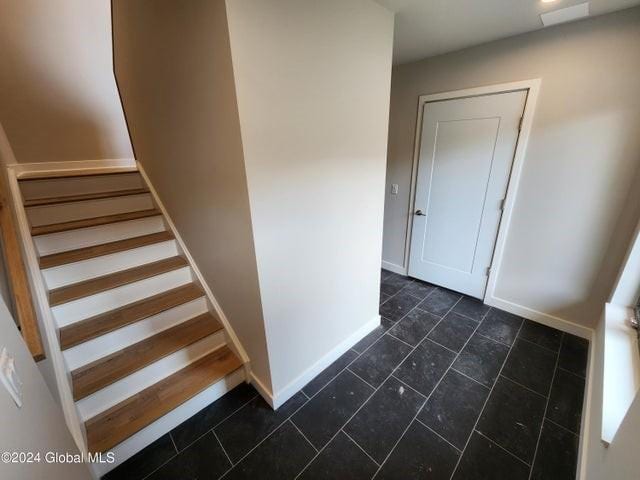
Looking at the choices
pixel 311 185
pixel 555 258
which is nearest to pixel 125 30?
pixel 311 185

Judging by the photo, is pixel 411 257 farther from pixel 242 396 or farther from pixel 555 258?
pixel 242 396

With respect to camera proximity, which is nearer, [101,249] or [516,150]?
[101,249]

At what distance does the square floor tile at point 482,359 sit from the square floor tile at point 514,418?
0.28 feet

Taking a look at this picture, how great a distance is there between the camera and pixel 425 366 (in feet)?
6.30

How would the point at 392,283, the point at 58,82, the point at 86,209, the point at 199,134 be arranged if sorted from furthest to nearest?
1. the point at 392,283
2. the point at 58,82
3. the point at 86,209
4. the point at 199,134

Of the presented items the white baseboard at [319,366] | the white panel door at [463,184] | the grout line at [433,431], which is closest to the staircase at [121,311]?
the white baseboard at [319,366]

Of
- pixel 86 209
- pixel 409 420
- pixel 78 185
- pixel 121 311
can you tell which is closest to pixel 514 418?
pixel 409 420

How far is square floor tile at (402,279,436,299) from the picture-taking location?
9.27 feet

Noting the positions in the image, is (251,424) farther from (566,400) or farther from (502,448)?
(566,400)

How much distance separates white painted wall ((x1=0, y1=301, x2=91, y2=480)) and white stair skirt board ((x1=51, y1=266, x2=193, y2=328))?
0.95 metres

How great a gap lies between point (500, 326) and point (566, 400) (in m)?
0.71

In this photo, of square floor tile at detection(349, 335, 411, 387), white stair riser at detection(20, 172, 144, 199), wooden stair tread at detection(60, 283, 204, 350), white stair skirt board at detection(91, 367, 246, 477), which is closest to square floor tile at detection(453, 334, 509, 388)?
square floor tile at detection(349, 335, 411, 387)

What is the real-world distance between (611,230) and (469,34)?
5.69 ft

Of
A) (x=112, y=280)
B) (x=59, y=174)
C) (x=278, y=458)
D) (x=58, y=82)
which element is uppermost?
(x=58, y=82)
